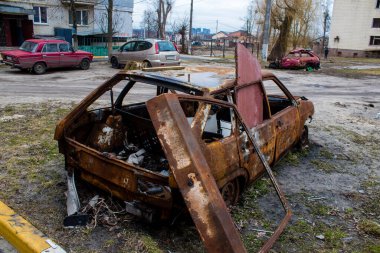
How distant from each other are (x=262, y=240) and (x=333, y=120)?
593 cm

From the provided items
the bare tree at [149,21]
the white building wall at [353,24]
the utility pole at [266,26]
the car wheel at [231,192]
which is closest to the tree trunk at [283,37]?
the utility pole at [266,26]

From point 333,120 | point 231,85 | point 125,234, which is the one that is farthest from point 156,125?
point 333,120

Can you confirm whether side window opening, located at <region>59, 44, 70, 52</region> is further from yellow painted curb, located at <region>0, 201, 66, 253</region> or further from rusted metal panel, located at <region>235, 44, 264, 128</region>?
yellow painted curb, located at <region>0, 201, 66, 253</region>

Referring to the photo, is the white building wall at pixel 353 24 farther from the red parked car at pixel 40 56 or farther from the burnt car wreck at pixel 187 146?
the burnt car wreck at pixel 187 146

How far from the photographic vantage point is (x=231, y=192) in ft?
12.2

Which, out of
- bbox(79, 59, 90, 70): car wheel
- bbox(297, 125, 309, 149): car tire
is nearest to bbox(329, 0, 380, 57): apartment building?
bbox(79, 59, 90, 70): car wheel

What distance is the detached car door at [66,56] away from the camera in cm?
1677

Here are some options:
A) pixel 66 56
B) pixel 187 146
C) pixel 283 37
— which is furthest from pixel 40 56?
pixel 283 37

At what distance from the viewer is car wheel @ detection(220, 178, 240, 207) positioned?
11.9 ft

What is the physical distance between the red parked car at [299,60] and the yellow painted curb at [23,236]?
814 inches

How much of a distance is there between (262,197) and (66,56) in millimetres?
14866

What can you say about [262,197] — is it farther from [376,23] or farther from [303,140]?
[376,23]

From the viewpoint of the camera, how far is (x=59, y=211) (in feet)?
12.1

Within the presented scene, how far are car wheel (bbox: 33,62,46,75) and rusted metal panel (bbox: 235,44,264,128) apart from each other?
13.5 m
